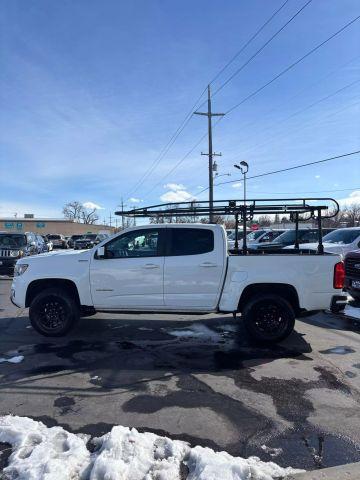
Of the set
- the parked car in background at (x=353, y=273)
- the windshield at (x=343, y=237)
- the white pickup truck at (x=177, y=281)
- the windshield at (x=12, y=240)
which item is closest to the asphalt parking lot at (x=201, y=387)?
the white pickup truck at (x=177, y=281)

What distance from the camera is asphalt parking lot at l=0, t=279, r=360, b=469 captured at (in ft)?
13.4

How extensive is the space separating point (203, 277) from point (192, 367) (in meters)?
1.70

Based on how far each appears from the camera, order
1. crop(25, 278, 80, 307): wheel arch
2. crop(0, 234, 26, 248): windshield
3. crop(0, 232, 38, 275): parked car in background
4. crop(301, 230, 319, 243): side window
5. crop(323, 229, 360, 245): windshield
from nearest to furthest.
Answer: crop(25, 278, 80, 307): wheel arch, crop(323, 229, 360, 245): windshield, crop(0, 232, 38, 275): parked car in background, crop(301, 230, 319, 243): side window, crop(0, 234, 26, 248): windshield

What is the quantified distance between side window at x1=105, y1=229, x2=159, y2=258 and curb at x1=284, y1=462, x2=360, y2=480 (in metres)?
4.60

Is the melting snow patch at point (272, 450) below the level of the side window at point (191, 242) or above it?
below

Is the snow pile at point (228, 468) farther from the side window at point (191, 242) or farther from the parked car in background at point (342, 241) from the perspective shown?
the parked car in background at point (342, 241)

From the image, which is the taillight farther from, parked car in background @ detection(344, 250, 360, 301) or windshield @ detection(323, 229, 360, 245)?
windshield @ detection(323, 229, 360, 245)

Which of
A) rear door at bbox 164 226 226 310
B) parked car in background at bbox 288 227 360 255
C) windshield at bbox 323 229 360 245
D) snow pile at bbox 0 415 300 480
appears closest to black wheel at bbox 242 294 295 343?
rear door at bbox 164 226 226 310

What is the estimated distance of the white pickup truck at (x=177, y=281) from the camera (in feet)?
23.3

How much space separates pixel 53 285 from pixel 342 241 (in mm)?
9775

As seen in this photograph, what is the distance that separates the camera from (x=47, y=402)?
479 centimetres

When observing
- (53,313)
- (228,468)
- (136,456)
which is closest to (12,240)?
(53,313)

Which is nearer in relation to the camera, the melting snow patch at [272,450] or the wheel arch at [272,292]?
the melting snow patch at [272,450]

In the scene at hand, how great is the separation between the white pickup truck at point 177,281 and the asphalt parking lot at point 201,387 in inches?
20.3
